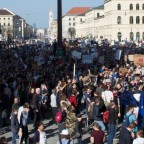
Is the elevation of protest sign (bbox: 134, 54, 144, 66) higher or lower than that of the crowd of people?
higher

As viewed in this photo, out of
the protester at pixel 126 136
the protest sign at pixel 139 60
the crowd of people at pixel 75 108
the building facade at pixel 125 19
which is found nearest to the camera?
the protester at pixel 126 136

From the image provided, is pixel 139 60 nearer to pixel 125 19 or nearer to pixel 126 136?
pixel 126 136

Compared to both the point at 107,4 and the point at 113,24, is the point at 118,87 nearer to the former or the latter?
the point at 113,24

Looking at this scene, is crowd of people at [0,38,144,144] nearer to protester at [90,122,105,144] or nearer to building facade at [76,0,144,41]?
protester at [90,122,105,144]

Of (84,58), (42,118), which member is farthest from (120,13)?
(42,118)

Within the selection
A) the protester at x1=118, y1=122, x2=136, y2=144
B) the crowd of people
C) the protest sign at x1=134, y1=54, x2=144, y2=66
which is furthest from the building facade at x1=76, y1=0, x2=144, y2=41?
the protester at x1=118, y1=122, x2=136, y2=144

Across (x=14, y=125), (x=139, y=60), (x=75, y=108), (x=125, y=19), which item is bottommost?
(x=14, y=125)

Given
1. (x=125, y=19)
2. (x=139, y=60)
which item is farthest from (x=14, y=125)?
(x=125, y=19)

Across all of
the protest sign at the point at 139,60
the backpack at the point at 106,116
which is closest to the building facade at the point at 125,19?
the protest sign at the point at 139,60

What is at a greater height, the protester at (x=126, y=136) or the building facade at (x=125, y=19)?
the building facade at (x=125, y=19)

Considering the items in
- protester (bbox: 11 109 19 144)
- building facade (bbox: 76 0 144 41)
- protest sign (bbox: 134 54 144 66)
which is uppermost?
building facade (bbox: 76 0 144 41)

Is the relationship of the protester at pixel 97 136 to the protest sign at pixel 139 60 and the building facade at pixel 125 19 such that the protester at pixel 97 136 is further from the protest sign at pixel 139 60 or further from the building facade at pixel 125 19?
the building facade at pixel 125 19

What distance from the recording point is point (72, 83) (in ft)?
63.7

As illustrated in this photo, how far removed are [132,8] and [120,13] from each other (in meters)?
3.22
